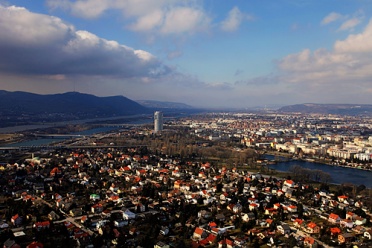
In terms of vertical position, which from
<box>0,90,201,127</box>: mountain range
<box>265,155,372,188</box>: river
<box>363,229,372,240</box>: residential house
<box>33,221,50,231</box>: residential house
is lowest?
<box>265,155,372,188</box>: river

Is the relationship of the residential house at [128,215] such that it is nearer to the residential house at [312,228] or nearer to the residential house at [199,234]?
the residential house at [199,234]

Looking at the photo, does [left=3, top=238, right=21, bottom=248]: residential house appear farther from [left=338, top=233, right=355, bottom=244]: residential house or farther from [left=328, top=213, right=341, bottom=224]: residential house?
[left=328, top=213, right=341, bottom=224]: residential house

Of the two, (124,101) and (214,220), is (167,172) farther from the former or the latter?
(124,101)

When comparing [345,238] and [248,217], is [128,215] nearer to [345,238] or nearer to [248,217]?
[248,217]

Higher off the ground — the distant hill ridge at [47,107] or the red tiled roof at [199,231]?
the distant hill ridge at [47,107]

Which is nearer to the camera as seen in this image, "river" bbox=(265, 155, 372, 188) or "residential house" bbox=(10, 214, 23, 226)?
"residential house" bbox=(10, 214, 23, 226)

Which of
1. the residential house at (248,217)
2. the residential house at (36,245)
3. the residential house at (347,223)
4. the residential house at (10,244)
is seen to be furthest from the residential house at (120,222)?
the residential house at (347,223)

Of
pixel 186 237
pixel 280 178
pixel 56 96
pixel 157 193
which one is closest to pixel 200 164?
pixel 280 178

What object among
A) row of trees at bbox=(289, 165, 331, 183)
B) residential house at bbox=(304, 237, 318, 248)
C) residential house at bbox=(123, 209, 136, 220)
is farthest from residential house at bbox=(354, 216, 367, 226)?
residential house at bbox=(123, 209, 136, 220)

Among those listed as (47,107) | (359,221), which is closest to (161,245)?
(359,221)
